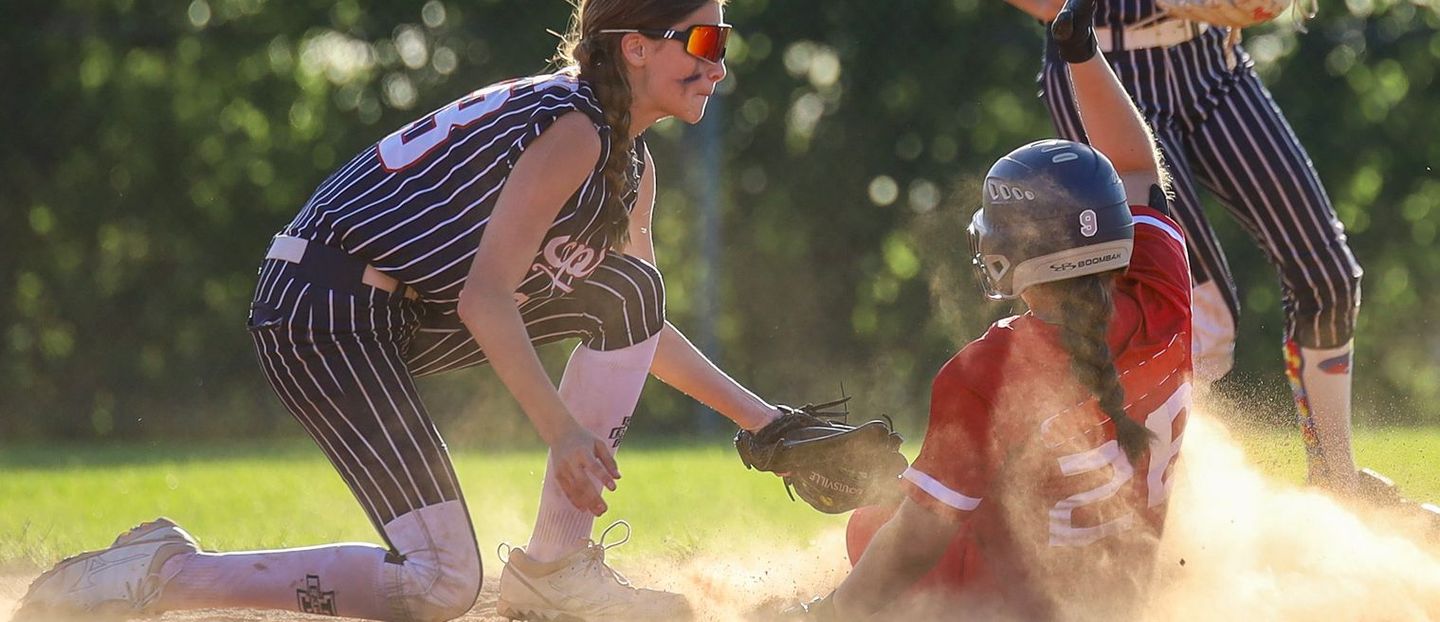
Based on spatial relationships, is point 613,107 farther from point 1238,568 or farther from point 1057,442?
point 1238,568

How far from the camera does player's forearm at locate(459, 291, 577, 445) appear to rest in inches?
128

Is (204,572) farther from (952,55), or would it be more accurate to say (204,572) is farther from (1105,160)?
(952,55)

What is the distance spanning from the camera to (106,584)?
11.3ft

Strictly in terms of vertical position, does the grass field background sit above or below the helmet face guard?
below

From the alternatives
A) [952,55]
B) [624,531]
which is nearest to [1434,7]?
[952,55]

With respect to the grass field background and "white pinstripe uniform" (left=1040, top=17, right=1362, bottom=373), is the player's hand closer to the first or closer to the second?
the grass field background

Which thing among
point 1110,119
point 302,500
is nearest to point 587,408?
point 1110,119

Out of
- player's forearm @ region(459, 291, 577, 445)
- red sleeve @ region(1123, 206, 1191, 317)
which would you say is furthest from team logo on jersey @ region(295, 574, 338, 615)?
red sleeve @ region(1123, 206, 1191, 317)

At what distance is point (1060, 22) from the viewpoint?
3.68m

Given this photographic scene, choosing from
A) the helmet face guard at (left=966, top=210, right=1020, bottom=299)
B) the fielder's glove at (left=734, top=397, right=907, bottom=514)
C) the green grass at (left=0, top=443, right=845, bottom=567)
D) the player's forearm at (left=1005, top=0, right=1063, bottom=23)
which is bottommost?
the green grass at (left=0, top=443, right=845, bottom=567)

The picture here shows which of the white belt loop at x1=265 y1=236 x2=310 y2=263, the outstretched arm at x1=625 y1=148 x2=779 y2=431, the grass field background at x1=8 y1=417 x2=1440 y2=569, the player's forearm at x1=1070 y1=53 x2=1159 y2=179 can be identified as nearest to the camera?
the white belt loop at x1=265 y1=236 x2=310 y2=263

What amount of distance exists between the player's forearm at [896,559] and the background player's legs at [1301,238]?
6.42ft

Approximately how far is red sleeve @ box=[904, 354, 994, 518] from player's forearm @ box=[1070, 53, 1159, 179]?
3.36 feet

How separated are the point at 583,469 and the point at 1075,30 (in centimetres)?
144
